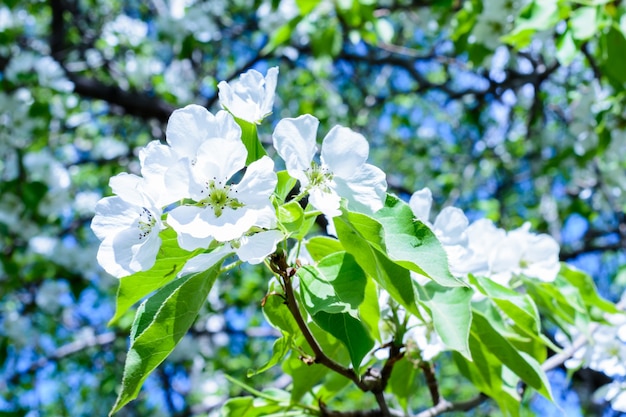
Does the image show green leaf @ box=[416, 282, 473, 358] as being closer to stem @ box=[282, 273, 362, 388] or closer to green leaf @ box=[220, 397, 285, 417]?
stem @ box=[282, 273, 362, 388]

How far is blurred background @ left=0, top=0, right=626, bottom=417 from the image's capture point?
311cm

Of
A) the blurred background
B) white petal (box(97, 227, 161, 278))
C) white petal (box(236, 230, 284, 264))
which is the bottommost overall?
the blurred background

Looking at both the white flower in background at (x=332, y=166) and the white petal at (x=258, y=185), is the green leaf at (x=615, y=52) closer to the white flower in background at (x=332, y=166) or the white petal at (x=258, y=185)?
the white flower in background at (x=332, y=166)

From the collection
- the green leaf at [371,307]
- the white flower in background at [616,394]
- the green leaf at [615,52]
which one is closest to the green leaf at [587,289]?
the white flower in background at [616,394]

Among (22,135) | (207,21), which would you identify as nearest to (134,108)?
(22,135)

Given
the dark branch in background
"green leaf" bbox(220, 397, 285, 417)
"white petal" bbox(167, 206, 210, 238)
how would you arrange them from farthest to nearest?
the dark branch in background
"green leaf" bbox(220, 397, 285, 417)
"white petal" bbox(167, 206, 210, 238)

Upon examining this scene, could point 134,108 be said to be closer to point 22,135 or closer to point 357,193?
point 22,135

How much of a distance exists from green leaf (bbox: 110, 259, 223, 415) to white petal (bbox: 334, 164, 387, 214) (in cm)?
21

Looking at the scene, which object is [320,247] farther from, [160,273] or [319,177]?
[160,273]

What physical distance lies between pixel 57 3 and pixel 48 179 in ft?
3.76

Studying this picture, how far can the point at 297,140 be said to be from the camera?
0.95m

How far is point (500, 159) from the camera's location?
193 inches

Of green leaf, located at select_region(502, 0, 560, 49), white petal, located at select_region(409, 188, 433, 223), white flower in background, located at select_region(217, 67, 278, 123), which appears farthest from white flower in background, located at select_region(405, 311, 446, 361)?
green leaf, located at select_region(502, 0, 560, 49)

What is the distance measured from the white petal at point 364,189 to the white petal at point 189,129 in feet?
0.68
